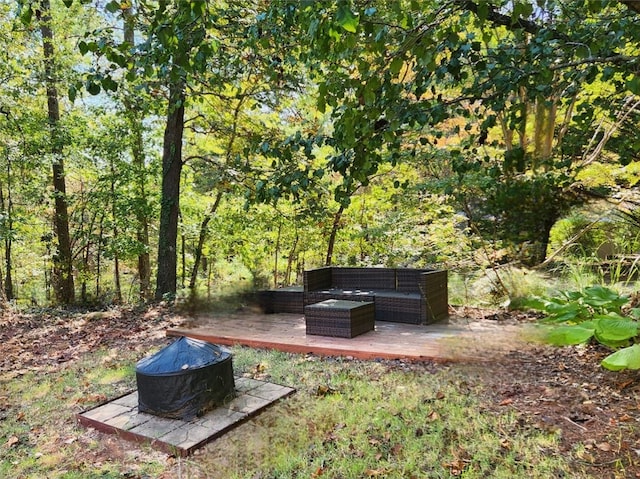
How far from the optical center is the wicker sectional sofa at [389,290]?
5207mm

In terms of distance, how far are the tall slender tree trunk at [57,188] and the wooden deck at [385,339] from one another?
390cm

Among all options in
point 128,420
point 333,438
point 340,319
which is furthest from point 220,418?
point 340,319

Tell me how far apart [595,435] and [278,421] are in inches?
73.0

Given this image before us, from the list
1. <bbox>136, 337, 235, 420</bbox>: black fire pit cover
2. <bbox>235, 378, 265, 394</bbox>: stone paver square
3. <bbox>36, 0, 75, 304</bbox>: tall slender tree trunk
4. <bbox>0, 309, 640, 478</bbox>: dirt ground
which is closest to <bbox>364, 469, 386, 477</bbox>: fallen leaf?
<bbox>0, 309, 640, 478</bbox>: dirt ground

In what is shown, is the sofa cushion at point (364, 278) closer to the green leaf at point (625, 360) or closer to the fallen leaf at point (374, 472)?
the green leaf at point (625, 360)

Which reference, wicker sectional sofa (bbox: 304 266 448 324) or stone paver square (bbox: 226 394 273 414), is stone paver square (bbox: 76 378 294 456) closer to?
stone paver square (bbox: 226 394 273 414)

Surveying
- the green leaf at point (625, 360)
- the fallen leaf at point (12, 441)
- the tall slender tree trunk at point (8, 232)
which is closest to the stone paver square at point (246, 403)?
the fallen leaf at point (12, 441)

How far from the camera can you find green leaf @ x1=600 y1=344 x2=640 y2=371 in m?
2.88

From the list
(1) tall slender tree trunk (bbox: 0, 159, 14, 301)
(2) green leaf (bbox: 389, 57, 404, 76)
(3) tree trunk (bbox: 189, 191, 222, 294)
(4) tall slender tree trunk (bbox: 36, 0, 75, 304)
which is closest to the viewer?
(2) green leaf (bbox: 389, 57, 404, 76)

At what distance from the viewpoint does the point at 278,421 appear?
3.00 m

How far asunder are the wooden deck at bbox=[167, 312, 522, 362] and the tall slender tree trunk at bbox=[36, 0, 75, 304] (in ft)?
12.8

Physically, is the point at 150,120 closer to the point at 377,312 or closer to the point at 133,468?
the point at 377,312

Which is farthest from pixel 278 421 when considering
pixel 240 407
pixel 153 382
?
pixel 153 382

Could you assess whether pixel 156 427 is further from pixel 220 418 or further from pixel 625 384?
pixel 625 384
